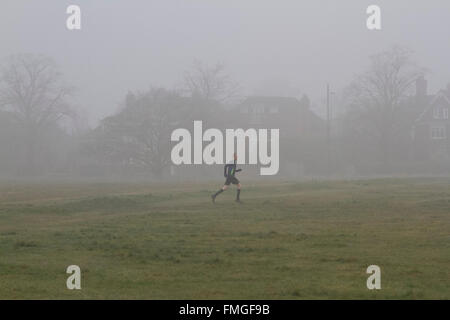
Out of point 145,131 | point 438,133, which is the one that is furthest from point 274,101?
point 145,131

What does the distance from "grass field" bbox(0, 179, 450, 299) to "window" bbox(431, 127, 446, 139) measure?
73.0 metres

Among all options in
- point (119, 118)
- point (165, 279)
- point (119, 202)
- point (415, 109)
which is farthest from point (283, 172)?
point (165, 279)

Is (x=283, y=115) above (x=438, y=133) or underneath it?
above

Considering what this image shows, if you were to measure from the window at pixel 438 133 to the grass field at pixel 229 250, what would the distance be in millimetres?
72983

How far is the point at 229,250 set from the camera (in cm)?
1580

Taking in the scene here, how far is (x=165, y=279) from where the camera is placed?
12.4 meters

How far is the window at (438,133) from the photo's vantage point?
323 ft

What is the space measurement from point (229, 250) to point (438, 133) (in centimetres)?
8879

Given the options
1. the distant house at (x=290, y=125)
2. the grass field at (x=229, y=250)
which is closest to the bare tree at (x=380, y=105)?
the distant house at (x=290, y=125)

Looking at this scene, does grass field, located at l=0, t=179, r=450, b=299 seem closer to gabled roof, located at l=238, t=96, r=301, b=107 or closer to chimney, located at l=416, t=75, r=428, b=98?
gabled roof, located at l=238, t=96, r=301, b=107

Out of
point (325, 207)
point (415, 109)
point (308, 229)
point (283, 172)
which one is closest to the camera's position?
point (308, 229)

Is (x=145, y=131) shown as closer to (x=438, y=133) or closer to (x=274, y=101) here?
(x=274, y=101)
